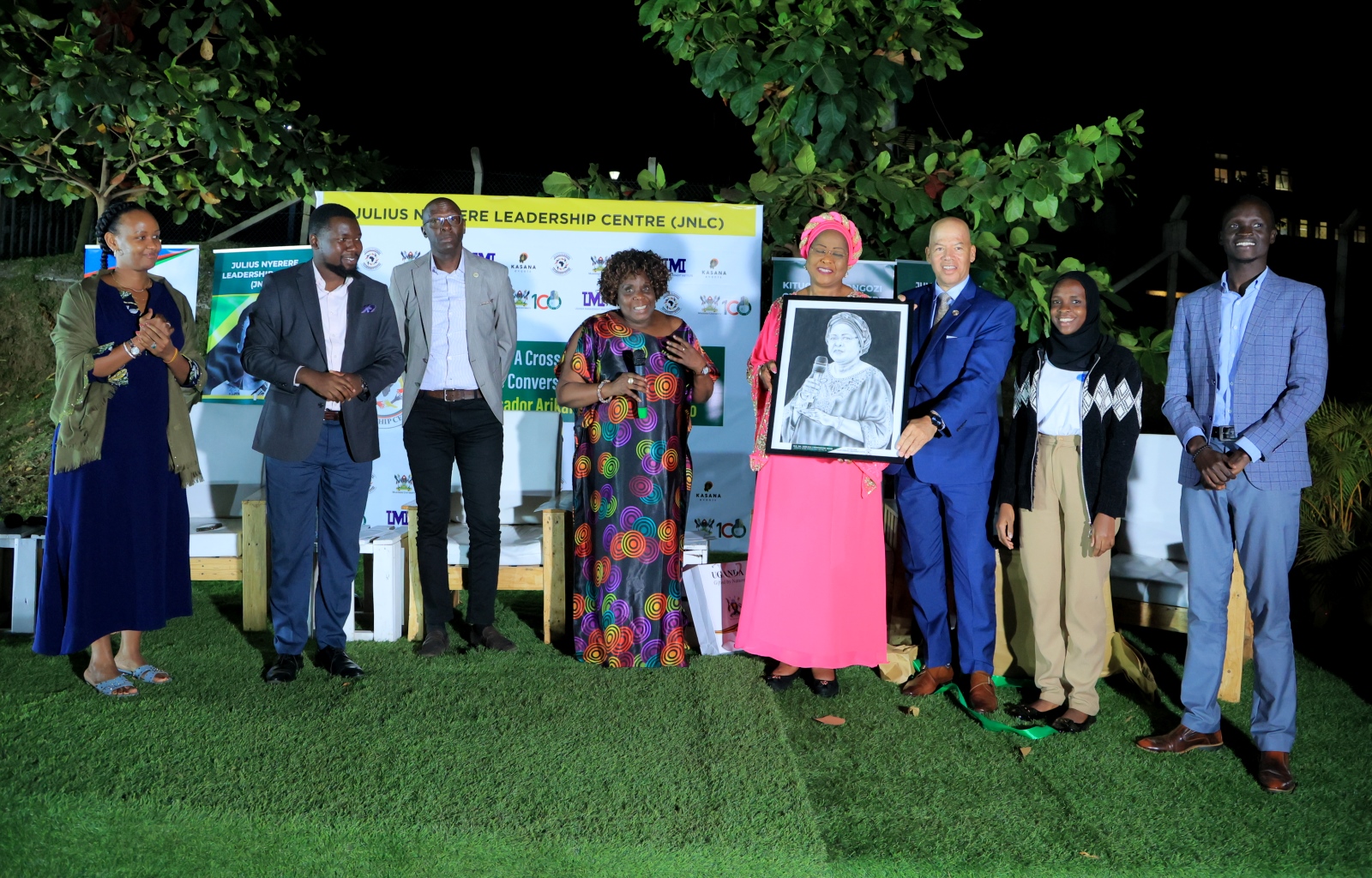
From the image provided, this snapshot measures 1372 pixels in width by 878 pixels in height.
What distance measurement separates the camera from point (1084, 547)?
3.87m

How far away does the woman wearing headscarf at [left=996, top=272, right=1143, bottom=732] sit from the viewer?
3.79m

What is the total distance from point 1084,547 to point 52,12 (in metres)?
8.12

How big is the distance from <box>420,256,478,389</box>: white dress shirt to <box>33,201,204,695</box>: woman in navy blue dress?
3.14ft

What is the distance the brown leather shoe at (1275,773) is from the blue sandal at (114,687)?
158 inches

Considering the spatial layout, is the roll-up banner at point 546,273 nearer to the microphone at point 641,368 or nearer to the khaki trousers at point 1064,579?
the microphone at point 641,368

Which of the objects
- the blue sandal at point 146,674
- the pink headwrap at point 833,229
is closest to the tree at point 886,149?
the pink headwrap at point 833,229

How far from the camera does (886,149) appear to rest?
675 centimetres

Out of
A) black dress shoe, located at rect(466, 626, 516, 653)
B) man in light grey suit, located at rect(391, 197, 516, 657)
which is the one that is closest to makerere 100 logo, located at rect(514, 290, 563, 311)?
man in light grey suit, located at rect(391, 197, 516, 657)

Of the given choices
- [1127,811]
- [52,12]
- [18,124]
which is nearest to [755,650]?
[1127,811]

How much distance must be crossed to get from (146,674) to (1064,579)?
12.0ft

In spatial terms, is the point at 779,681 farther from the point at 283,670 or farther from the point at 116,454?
the point at 116,454

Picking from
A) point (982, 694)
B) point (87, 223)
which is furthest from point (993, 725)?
point (87, 223)

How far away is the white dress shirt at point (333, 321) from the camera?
4.31 m

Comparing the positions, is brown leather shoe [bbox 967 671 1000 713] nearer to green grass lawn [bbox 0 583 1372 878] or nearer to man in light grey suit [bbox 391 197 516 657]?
green grass lawn [bbox 0 583 1372 878]
